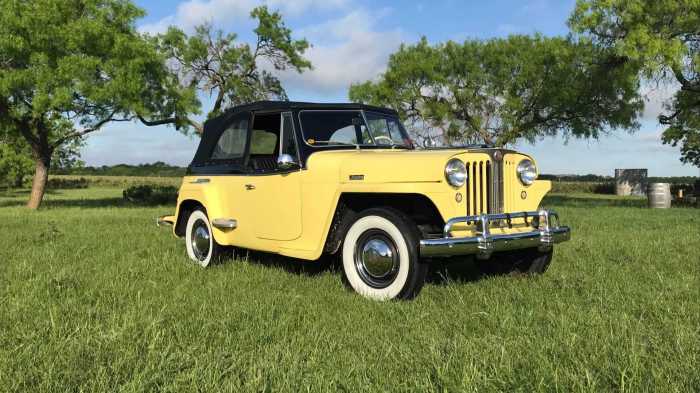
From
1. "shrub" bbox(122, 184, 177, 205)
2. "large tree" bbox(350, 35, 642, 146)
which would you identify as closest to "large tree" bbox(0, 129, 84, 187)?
"shrub" bbox(122, 184, 177, 205)

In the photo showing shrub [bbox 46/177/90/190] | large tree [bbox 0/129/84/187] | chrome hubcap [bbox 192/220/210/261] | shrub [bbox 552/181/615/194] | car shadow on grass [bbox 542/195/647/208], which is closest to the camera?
chrome hubcap [bbox 192/220/210/261]

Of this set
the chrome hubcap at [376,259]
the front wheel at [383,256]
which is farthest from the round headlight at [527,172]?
the chrome hubcap at [376,259]

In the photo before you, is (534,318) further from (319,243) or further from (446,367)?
(319,243)

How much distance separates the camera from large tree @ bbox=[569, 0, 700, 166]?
1856 centimetres

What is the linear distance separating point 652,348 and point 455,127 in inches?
976

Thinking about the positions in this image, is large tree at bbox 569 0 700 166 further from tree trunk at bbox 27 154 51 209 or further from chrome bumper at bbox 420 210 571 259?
tree trunk at bbox 27 154 51 209

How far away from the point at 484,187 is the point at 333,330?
200cm

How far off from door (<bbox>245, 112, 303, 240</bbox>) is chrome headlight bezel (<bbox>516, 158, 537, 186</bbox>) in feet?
7.08

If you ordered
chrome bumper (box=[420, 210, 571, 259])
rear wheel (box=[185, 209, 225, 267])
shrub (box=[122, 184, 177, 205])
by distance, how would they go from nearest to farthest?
chrome bumper (box=[420, 210, 571, 259]) → rear wheel (box=[185, 209, 225, 267]) → shrub (box=[122, 184, 177, 205])

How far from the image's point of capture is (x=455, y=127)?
2744 cm

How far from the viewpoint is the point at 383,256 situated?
486cm

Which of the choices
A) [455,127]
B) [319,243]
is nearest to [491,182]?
[319,243]

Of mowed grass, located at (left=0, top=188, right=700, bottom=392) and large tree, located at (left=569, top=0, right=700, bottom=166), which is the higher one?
large tree, located at (left=569, top=0, right=700, bottom=166)

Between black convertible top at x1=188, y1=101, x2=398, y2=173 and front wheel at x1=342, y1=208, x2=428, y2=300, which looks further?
black convertible top at x1=188, y1=101, x2=398, y2=173
